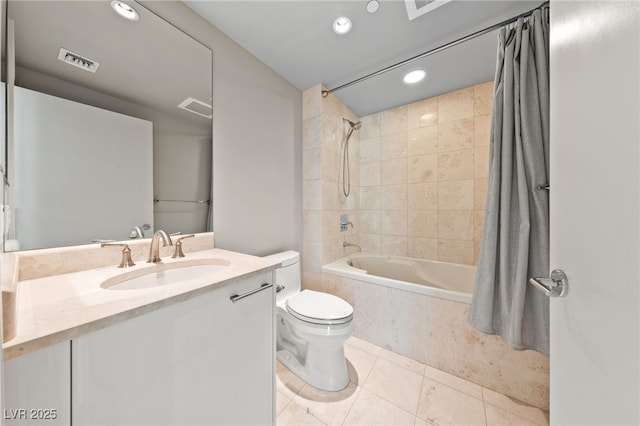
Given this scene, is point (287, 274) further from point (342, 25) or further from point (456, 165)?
point (456, 165)

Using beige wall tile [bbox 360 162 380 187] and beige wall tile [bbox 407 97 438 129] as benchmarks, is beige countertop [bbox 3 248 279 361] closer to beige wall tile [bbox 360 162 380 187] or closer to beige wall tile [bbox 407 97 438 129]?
beige wall tile [bbox 360 162 380 187]

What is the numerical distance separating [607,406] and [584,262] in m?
0.26

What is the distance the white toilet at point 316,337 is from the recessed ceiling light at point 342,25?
1670 mm

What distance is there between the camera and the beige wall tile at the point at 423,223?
7.34ft

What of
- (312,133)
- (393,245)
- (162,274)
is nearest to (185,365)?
(162,274)

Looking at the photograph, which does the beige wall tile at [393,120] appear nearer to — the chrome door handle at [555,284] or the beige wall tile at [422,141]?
the beige wall tile at [422,141]

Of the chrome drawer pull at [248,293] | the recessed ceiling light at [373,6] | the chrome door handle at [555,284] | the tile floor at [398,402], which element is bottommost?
the tile floor at [398,402]

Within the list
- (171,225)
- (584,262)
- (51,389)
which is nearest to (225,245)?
(171,225)

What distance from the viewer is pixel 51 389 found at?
17.2 inches

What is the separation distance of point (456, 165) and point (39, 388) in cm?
266

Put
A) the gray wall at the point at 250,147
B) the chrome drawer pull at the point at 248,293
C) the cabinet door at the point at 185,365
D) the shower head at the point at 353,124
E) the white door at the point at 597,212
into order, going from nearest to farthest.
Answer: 1. the white door at the point at 597,212
2. the cabinet door at the point at 185,365
3. the chrome drawer pull at the point at 248,293
4. the gray wall at the point at 250,147
5. the shower head at the point at 353,124

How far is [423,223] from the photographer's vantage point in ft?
7.54

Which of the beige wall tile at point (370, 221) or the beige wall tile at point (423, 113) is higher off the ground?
the beige wall tile at point (423, 113)

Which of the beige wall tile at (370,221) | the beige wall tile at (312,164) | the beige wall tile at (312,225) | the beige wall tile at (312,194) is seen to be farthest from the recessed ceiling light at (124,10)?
the beige wall tile at (370,221)
